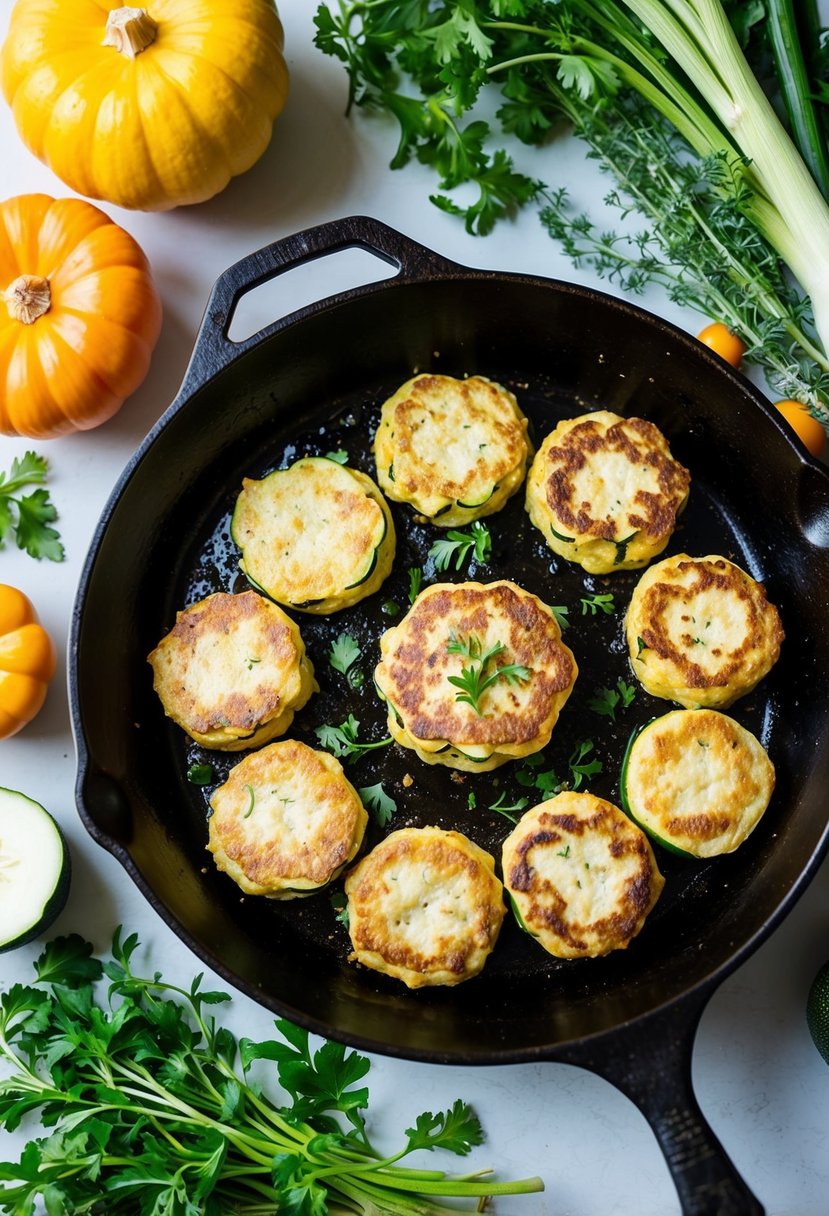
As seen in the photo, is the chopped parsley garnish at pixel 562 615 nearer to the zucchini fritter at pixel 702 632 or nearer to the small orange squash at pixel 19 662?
the zucchini fritter at pixel 702 632

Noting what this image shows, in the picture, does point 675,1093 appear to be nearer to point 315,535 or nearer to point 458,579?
point 458,579

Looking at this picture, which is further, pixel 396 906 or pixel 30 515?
pixel 30 515

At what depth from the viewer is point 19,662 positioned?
3438 mm

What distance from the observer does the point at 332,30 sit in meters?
3.59

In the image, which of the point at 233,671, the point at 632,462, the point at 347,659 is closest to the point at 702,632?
the point at 632,462

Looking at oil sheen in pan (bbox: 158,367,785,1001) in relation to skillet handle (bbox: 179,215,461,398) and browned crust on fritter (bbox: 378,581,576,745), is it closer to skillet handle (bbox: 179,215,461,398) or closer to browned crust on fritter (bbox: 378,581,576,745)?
browned crust on fritter (bbox: 378,581,576,745)

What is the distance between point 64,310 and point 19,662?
1.10m

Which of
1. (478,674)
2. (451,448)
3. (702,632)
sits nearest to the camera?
(478,674)

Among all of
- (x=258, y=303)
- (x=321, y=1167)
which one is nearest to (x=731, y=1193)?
(x=321, y=1167)

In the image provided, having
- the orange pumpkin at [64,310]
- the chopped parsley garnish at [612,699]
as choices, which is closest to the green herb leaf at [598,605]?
the chopped parsley garnish at [612,699]

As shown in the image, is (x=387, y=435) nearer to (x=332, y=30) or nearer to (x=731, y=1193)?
(x=332, y=30)

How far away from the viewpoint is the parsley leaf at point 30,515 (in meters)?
3.71

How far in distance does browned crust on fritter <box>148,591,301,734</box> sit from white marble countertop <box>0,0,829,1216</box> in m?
0.46

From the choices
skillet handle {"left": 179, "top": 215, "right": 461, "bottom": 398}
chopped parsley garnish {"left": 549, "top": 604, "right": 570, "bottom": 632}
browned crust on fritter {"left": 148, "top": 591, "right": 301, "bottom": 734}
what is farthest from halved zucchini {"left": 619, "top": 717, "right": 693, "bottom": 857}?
skillet handle {"left": 179, "top": 215, "right": 461, "bottom": 398}
